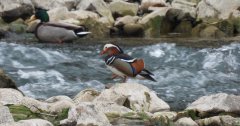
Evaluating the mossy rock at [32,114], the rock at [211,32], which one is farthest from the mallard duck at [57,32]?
the mossy rock at [32,114]

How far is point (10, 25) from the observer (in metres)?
17.8

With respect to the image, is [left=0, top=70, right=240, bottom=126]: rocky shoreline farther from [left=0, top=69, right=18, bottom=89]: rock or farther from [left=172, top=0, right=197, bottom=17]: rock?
[left=172, top=0, right=197, bottom=17]: rock

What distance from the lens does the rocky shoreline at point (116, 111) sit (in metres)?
5.32

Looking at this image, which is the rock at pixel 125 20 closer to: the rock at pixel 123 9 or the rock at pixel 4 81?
the rock at pixel 123 9

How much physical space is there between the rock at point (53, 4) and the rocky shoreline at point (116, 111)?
526 inches

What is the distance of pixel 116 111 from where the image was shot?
6.09m

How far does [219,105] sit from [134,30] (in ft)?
36.0

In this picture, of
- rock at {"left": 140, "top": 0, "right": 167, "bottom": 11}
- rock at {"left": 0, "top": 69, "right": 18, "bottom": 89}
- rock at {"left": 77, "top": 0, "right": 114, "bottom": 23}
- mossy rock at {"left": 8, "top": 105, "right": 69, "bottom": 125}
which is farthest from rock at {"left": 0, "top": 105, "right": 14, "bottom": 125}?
rock at {"left": 140, "top": 0, "right": 167, "bottom": 11}

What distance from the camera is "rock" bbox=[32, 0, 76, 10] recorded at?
2042 centimetres

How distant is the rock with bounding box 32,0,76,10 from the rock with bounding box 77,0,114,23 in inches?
35.7

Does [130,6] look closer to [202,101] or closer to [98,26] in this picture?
[98,26]

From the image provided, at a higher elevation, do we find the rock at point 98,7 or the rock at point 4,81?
the rock at point 4,81

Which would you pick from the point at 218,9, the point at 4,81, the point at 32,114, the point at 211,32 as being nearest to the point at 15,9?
the point at 211,32

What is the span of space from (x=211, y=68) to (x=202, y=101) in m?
5.04
